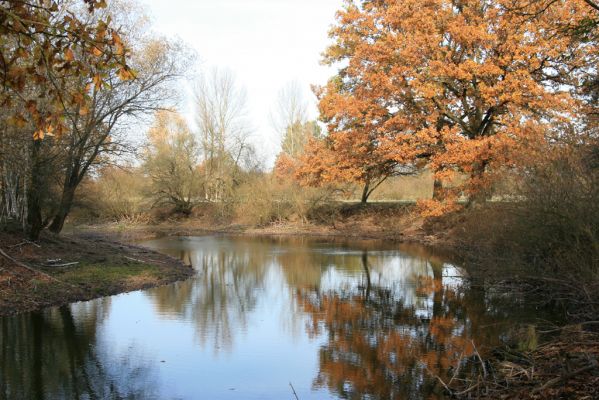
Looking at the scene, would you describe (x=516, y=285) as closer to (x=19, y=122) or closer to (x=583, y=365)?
(x=583, y=365)

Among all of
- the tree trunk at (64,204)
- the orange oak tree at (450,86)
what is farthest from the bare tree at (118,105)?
the orange oak tree at (450,86)

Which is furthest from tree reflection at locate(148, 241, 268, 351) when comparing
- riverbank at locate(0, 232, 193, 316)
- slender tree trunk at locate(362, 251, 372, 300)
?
slender tree trunk at locate(362, 251, 372, 300)

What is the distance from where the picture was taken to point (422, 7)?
1019 inches

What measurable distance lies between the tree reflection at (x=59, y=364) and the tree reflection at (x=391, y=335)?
271cm

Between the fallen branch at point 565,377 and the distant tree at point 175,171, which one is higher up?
the distant tree at point 175,171

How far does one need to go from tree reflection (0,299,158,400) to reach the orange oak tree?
1711 centimetres

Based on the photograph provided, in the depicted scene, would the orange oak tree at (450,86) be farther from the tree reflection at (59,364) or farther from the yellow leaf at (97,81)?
the yellow leaf at (97,81)

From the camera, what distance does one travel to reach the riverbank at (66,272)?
484 inches

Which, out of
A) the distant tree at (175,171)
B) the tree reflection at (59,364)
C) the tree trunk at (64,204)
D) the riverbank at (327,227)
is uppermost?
the distant tree at (175,171)

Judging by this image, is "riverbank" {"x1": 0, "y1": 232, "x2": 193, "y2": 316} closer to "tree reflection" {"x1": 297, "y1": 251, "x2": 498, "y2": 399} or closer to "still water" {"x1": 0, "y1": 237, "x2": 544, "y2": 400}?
"still water" {"x1": 0, "y1": 237, "x2": 544, "y2": 400}

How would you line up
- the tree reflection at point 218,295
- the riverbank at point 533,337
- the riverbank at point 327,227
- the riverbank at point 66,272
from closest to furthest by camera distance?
the riverbank at point 533,337 → the tree reflection at point 218,295 → the riverbank at point 66,272 → the riverbank at point 327,227

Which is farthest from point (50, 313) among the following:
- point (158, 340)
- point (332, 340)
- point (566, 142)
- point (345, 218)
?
point (345, 218)

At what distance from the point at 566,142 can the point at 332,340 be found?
6.11 metres

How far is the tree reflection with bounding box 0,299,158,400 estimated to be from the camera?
24.2 feet
